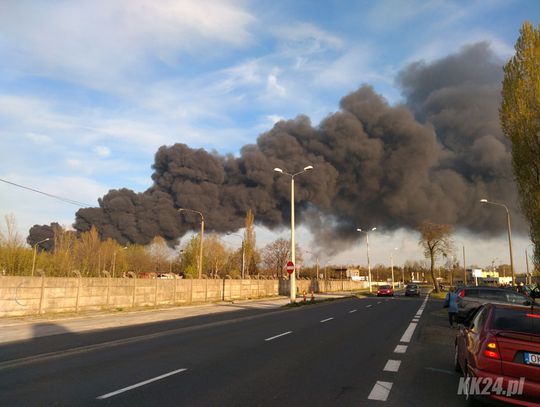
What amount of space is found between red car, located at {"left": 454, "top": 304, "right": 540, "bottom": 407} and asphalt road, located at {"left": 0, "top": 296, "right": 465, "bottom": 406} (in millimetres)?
780

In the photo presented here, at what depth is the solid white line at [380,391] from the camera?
20.6 ft

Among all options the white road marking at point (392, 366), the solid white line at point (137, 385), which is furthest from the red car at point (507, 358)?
the solid white line at point (137, 385)

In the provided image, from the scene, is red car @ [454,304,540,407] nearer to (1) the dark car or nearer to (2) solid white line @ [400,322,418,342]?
(2) solid white line @ [400,322,418,342]

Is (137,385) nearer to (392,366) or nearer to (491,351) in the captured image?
(392,366)

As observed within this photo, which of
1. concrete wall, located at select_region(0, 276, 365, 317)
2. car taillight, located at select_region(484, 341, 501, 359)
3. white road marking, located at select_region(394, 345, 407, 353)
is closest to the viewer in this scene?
car taillight, located at select_region(484, 341, 501, 359)

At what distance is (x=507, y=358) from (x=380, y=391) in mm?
1953

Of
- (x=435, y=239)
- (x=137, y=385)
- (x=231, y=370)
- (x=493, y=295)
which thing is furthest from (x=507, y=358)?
(x=435, y=239)

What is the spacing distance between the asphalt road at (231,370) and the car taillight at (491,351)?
3.22 feet

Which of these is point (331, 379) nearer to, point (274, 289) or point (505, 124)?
point (505, 124)

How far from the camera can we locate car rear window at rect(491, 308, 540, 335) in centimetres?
570

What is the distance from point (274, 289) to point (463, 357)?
43638 mm

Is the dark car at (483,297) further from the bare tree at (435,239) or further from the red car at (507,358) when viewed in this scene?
the bare tree at (435,239)

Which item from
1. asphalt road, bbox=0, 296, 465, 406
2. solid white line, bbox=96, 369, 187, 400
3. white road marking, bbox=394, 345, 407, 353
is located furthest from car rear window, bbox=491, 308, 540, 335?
solid white line, bbox=96, 369, 187, 400

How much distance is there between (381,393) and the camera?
650cm
